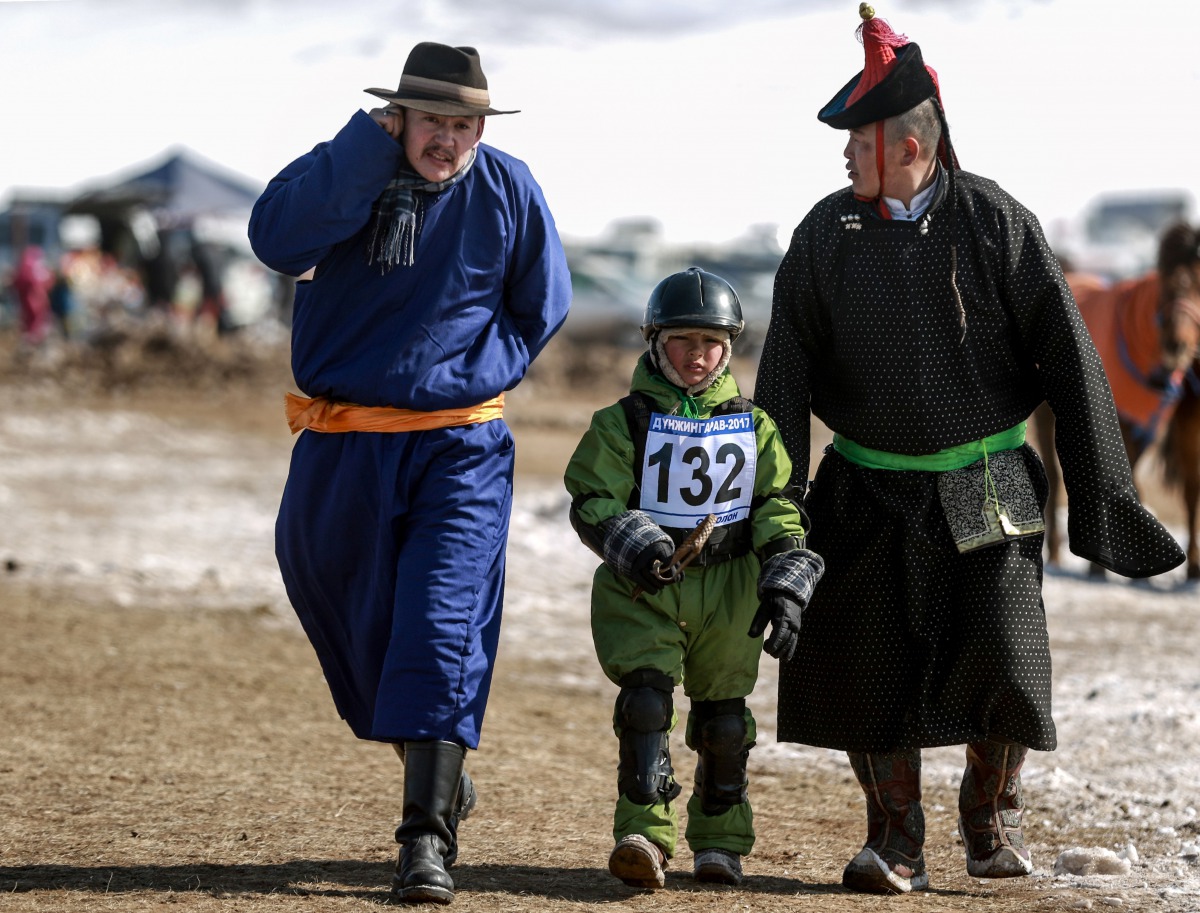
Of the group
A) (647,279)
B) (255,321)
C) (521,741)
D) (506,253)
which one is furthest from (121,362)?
(506,253)

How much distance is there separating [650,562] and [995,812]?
116cm

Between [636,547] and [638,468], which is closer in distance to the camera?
[636,547]

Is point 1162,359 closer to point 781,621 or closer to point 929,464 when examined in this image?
point 929,464

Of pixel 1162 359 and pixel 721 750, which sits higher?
pixel 1162 359

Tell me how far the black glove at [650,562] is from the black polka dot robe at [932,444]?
0.52 metres

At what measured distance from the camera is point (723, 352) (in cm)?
430

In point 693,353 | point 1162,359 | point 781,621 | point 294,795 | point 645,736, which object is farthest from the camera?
point 1162,359

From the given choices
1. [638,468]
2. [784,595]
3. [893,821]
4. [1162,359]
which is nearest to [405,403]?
[638,468]

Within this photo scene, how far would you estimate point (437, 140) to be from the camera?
4.18 metres

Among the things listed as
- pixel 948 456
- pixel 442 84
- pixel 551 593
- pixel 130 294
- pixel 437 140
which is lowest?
pixel 551 593

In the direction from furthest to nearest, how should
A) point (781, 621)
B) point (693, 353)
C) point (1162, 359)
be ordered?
point (1162, 359), point (693, 353), point (781, 621)

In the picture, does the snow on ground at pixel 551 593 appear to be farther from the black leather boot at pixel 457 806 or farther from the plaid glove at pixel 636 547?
the black leather boot at pixel 457 806

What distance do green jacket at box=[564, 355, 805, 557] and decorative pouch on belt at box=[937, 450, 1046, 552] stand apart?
1.27 ft

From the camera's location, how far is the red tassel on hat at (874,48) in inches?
168
